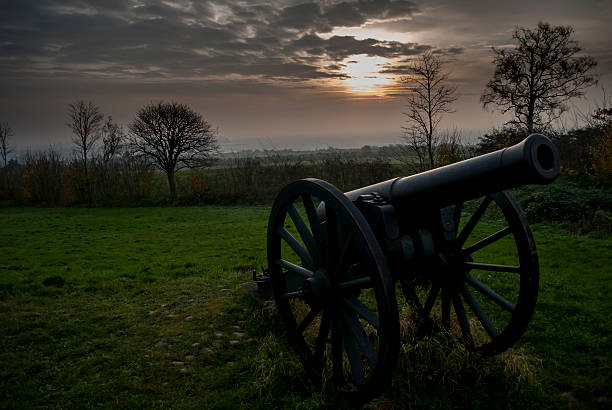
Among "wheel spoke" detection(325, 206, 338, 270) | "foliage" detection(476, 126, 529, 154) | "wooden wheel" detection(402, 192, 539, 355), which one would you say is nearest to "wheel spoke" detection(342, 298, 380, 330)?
"wheel spoke" detection(325, 206, 338, 270)

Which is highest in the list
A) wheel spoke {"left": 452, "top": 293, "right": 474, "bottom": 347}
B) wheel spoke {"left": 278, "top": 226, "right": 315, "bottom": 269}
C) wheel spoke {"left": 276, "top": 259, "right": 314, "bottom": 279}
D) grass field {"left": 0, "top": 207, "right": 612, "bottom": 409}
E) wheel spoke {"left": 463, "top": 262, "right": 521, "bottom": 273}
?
wheel spoke {"left": 278, "top": 226, "right": 315, "bottom": 269}

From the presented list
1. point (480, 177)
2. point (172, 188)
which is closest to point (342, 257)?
point (480, 177)

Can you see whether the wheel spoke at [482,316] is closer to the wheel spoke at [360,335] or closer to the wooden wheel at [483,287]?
the wooden wheel at [483,287]

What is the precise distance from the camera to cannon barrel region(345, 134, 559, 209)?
2605 mm

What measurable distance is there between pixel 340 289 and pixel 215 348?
2506 mm

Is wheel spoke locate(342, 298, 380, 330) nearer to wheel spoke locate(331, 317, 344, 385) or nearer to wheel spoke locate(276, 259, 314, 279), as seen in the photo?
wheel spoke locate(331, 317, 344, 385)

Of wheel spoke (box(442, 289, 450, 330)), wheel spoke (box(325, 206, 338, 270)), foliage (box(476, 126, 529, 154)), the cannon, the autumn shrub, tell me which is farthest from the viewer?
the autumn shrub

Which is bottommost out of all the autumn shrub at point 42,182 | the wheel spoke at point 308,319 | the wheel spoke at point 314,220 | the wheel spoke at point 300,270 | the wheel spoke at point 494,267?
the wheel spoke at point 308,319

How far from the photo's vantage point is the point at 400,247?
11.7 ft

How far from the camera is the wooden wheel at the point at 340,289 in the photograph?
2.83 metres

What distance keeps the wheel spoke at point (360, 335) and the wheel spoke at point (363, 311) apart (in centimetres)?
12

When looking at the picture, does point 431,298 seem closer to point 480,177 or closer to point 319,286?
point 319,286

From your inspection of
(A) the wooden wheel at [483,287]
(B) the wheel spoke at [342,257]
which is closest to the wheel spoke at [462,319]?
(A) the wooden wheel at [483,287]

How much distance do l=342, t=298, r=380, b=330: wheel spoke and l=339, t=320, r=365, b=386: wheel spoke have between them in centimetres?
22
